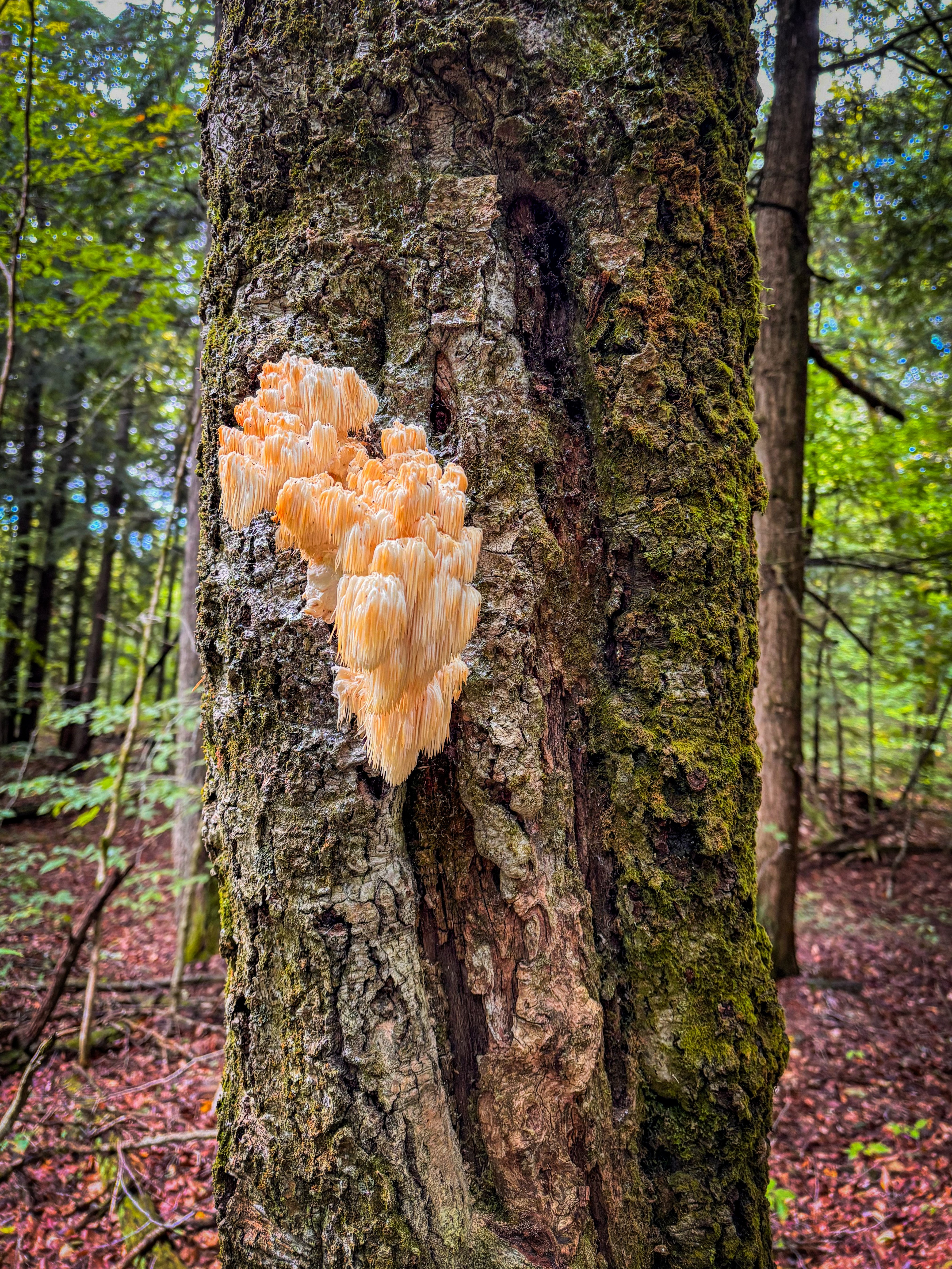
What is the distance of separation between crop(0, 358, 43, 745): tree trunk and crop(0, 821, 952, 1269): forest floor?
315 inches

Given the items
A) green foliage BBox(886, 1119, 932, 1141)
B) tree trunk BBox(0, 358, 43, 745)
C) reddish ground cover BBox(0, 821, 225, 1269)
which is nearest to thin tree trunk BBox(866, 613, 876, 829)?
green foliage BBox(886, 1119, 932, 1141)

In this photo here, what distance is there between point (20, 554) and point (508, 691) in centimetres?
1573

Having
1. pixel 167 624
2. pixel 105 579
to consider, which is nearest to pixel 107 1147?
pixel 167 624

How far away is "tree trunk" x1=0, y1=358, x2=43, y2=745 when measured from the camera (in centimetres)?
1291

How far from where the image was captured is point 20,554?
13383mm

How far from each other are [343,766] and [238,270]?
1255 mm

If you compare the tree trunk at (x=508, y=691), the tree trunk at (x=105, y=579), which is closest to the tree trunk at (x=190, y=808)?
the tree trunk at (x=508, y=691)

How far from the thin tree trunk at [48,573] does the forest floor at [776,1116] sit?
866cm

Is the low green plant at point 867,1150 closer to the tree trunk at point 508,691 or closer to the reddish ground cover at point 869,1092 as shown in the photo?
the reddish ground cover at point 869,1092

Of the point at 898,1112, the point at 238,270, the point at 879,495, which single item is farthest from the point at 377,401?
the point at 879,495

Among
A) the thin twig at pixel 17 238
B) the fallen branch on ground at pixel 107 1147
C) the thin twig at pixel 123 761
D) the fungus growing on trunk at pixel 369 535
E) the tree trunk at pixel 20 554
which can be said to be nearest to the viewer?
the fungus growing on trunk at pixel 369 535

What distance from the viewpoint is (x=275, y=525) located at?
4.65 ft

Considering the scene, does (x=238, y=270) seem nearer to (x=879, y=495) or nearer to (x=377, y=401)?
(x=377, y=401)

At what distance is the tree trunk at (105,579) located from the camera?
14.2 meters
